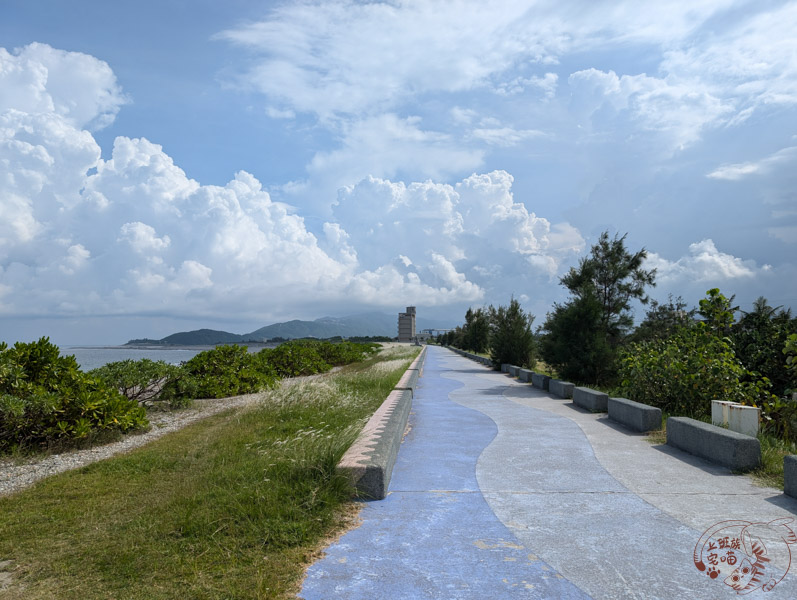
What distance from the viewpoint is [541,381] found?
16.2 metres

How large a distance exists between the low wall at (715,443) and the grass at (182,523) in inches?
165

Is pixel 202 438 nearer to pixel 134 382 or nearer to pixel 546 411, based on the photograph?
pixel 134 382

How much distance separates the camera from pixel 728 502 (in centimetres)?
502

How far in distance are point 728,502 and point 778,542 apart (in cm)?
96

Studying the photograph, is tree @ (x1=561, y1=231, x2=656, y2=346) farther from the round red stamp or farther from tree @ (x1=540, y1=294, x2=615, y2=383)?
the round red stamp

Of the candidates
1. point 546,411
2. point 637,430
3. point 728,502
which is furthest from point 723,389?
point 728,502

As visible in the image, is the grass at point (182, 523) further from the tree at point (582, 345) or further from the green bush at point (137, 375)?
the tree at point (582, 345)

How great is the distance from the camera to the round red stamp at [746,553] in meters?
3.50

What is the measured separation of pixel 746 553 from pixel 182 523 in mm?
4082

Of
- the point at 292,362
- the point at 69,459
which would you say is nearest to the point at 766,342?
the point at 69,459

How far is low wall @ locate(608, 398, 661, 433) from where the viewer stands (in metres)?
8.60

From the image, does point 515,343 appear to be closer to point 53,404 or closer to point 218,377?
point 218,377

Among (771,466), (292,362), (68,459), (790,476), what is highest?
(790,476)

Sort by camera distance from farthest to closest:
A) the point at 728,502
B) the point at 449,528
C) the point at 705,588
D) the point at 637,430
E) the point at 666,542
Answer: the point at 637,430
the point at 728,502
the point at 449,528
the point at 666,542
the point at 705,588
